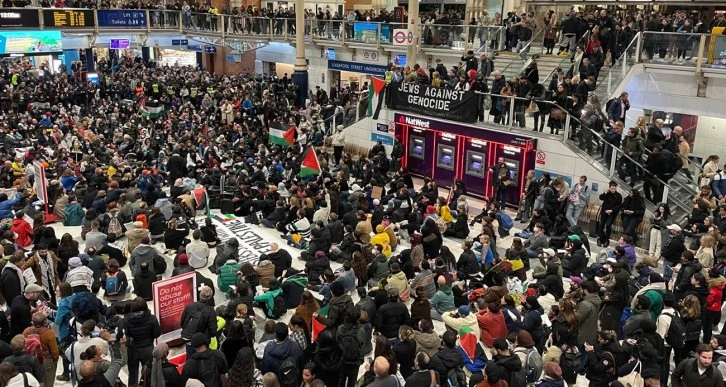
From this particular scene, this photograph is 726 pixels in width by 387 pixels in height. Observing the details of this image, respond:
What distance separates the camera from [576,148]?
57.9 ft

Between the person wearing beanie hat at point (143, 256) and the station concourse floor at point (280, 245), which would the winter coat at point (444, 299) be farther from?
the person wearing beanie hat at point (143, 256)

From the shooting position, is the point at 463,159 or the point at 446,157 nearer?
the point at 463,159

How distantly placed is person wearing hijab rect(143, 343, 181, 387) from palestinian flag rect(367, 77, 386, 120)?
633 inches

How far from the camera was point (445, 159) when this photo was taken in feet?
70.6

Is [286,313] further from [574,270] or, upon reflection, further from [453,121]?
[453,121]

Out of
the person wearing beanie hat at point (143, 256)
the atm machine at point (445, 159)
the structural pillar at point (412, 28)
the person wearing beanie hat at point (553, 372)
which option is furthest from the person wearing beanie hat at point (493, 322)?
the structural pillar at point (412, 28)

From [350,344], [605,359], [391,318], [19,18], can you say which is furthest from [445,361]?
[19,18]

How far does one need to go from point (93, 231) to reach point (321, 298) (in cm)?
521

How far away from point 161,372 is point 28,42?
1076 inches

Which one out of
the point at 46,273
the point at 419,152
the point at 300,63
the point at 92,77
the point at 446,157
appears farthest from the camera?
the point at 92,77

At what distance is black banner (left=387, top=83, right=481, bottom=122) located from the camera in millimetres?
20125

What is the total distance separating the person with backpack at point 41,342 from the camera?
8438 mm

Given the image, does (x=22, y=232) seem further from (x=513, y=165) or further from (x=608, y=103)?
(x=608, y=103)

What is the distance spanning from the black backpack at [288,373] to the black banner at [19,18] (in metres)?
27.7
